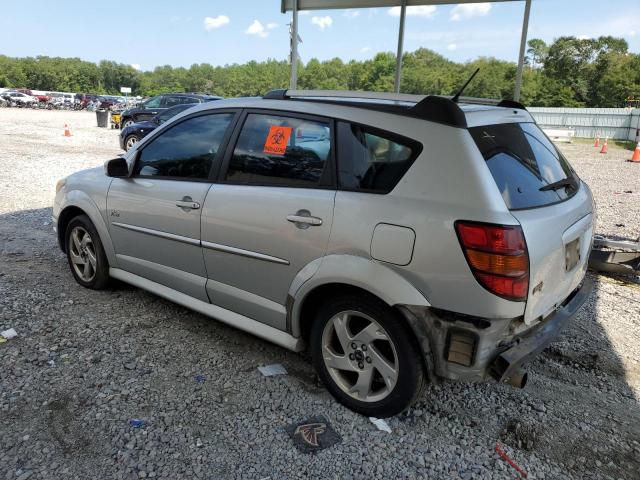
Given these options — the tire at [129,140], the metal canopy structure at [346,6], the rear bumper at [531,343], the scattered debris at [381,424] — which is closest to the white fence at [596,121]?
the tire at [129,140]

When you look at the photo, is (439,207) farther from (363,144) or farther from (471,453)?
(471,453)

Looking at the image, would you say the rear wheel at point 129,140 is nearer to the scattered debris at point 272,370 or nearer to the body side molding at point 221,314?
the body side molding at point 221,314

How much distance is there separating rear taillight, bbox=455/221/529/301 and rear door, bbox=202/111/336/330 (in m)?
0.78

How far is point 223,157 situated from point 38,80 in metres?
141

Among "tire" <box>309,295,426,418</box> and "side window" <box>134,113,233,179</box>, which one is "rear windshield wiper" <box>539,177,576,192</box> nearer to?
"tire" <box>309,295,426,418</box>

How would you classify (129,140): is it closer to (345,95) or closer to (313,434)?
(345,95)

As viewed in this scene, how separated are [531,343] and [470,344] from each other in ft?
1.32

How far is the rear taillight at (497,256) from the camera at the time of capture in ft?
7.66

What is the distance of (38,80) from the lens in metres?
121

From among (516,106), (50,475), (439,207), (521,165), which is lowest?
(50,475)

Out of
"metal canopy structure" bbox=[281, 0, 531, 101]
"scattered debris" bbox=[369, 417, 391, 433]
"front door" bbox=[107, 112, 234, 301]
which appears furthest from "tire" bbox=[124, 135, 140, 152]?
"scattered debris" bbox=[369, 417, 391, 433]

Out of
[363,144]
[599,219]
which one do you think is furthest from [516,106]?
[599,219]

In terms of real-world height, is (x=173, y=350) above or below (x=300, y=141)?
below

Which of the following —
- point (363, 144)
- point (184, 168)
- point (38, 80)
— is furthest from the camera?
point (38, 80)
